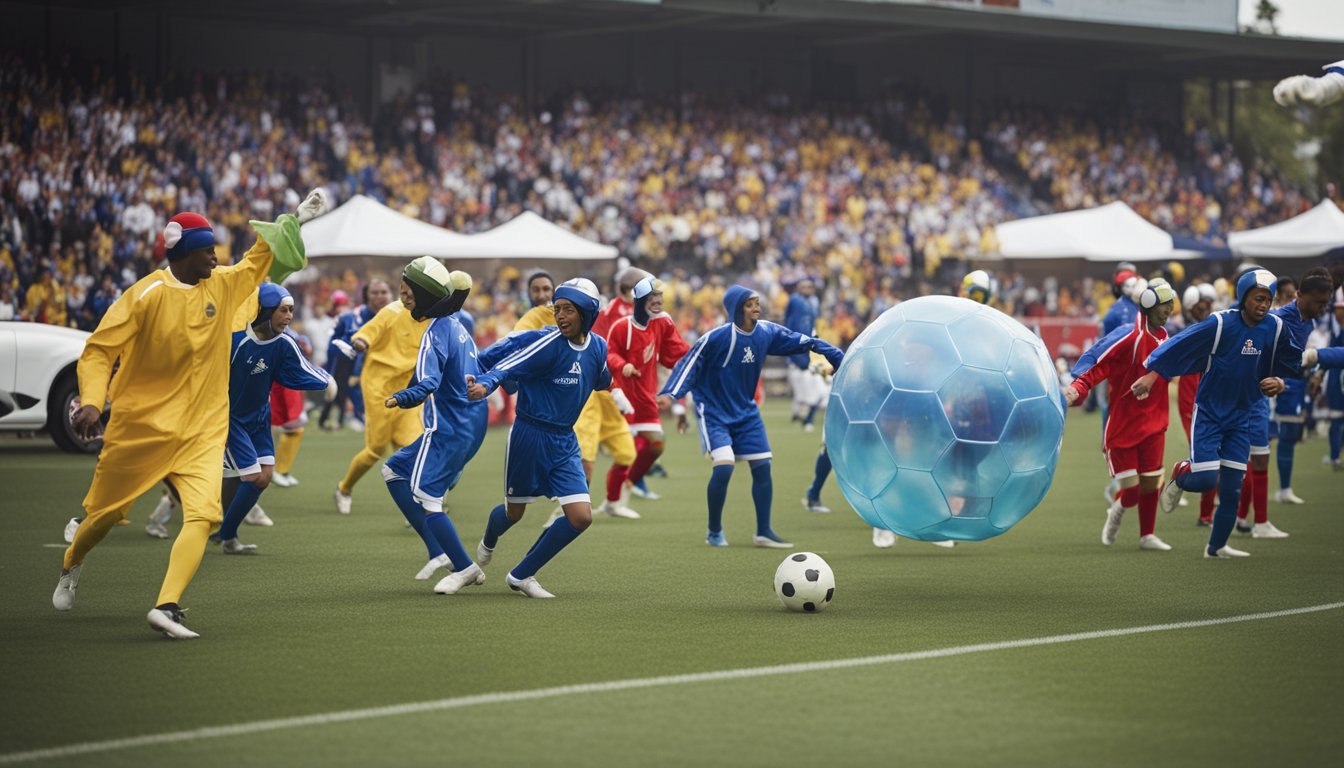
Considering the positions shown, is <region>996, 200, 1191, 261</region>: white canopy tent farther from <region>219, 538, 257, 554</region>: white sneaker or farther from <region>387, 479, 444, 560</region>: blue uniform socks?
<region>387, 479, 444, 560</region>: blue uniform socks

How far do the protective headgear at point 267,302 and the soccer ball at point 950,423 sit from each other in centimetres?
399

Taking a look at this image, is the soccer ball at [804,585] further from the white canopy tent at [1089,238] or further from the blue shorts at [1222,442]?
the white canopy tent at [1089,238]

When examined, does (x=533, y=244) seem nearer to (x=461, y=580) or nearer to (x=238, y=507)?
(x=238, y=507)

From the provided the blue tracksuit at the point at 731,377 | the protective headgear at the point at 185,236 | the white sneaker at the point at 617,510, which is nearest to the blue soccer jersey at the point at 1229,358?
the blue tracksuit at the point at 731,377

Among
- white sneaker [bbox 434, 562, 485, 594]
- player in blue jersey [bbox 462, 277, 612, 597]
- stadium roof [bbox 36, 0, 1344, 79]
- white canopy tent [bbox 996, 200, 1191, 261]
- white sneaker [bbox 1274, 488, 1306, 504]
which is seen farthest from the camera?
stadium roof [bbox 36, 0, 1344, 79]

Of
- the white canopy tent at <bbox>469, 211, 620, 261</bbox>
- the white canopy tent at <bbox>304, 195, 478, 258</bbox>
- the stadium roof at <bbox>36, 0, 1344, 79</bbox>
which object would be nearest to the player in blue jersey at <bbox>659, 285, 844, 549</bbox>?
the white canopy tent at <bbox>304, 195, 478, 258</bbox>

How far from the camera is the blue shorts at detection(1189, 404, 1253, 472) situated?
11.1m

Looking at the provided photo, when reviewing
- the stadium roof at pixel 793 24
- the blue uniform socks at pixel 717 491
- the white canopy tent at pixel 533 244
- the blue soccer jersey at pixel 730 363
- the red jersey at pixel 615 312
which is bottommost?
the blue uniform socks at pixel 717 491

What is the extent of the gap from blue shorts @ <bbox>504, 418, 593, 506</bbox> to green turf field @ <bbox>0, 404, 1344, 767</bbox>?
0.63m

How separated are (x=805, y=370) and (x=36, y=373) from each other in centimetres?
1079

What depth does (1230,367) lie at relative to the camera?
11.0m

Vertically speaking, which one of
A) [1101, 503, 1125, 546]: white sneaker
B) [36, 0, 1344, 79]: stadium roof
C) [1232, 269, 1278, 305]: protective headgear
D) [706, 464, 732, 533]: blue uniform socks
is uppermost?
[36, 0, 1344, 79]: stadium roof

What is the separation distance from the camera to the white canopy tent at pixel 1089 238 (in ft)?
108

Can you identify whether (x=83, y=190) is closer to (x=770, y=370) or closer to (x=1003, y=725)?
(x=770, y=370)
